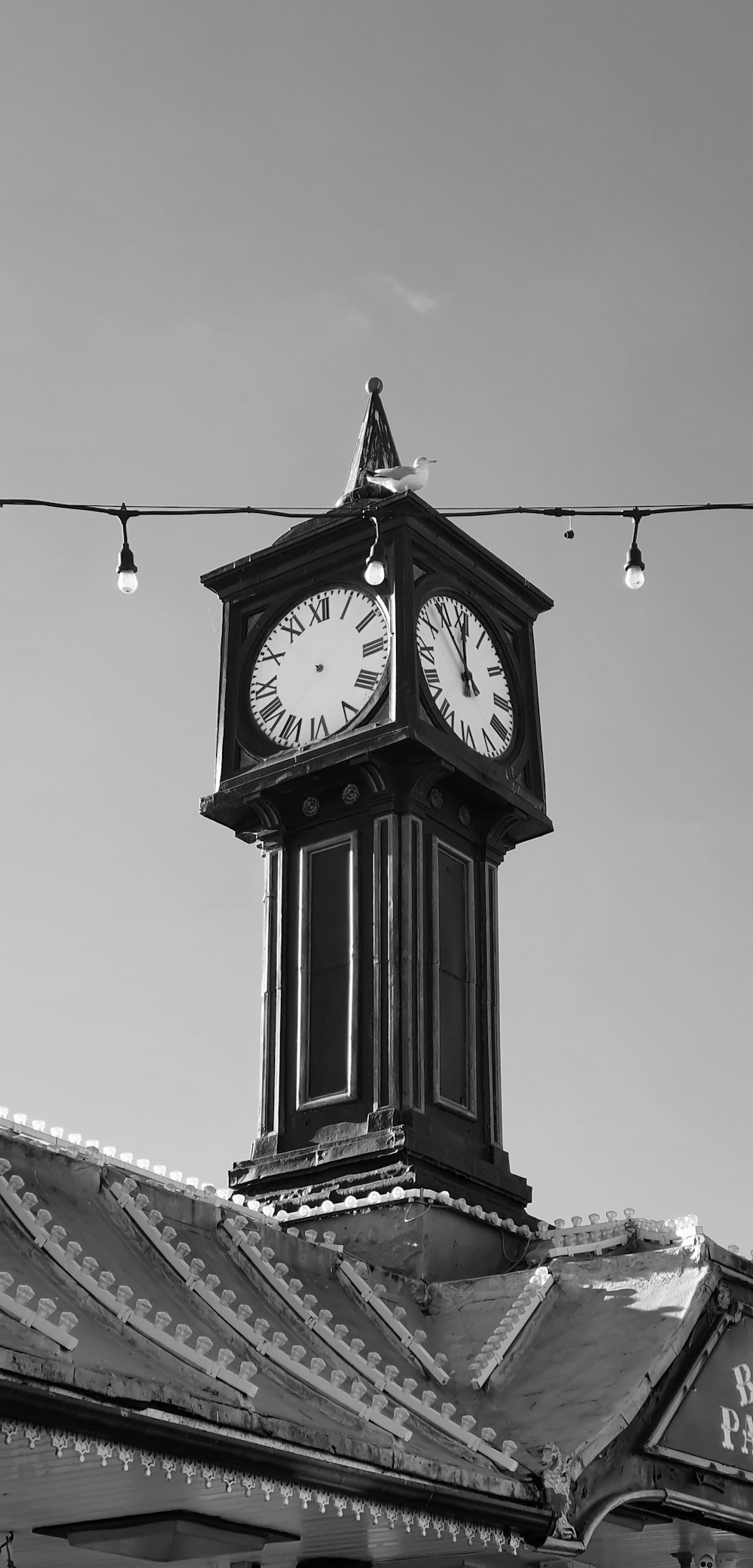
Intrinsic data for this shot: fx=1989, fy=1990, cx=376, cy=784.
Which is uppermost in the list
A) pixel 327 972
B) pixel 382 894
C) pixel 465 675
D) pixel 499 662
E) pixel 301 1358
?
pixel 499 662

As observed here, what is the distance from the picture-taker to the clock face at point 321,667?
63.6ft

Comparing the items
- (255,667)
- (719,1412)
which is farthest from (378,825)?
(719,1412)

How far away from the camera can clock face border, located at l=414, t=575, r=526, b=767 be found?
1925 centimetres

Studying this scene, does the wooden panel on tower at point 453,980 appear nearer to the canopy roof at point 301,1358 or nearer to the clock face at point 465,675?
the clock face at point 465,675

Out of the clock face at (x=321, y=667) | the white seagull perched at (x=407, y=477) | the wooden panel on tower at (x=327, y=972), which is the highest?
the white seagull perched at (x=407, y=477)

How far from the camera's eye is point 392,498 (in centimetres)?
1922

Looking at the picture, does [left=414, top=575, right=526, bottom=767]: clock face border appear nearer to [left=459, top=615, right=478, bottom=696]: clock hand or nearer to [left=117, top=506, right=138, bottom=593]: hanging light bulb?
[left=459, top=615, right=478, bottom=696]: clock hand

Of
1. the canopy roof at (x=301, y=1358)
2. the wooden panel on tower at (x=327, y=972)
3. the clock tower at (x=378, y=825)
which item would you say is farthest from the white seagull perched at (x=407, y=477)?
the canopy roof at (x=301, y=1358)

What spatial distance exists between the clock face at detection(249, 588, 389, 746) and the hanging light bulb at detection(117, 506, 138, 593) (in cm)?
563

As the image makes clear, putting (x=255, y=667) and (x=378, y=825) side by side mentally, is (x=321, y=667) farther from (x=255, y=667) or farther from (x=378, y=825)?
(x=378, y=825)

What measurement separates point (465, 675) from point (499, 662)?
2.64ft

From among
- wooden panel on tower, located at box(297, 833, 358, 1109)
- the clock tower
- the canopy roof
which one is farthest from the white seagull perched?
the canopy roof

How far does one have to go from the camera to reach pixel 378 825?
19078 millimetres

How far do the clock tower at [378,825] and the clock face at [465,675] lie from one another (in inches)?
0.9
